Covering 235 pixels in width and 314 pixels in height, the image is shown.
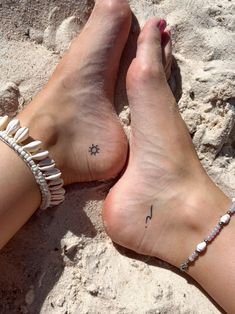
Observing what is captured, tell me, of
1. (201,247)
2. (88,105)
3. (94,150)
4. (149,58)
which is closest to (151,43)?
(149,58)

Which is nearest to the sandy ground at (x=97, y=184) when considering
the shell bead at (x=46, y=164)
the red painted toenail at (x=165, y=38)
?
the red painted toenail at (x=165, y=38)

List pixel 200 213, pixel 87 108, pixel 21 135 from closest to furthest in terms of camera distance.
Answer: pixel 21 135 → pixel 200 213 → pixel 87 108

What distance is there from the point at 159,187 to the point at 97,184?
0.62 feet

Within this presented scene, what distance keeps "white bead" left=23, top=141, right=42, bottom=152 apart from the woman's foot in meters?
0.28

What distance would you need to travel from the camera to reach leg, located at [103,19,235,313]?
138cm

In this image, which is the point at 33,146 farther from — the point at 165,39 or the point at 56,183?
the point at 165,39

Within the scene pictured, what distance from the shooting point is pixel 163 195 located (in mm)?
1440

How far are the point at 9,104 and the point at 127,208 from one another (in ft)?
1.51

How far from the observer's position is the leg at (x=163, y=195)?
138cm

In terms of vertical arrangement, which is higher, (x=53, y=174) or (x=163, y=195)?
(x=53, y=174)

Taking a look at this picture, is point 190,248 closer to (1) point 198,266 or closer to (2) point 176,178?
(1) point 198,266

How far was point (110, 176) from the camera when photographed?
1.50 meters

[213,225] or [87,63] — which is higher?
[87,63]

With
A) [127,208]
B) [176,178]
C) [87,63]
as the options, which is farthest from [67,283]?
[87,63]
